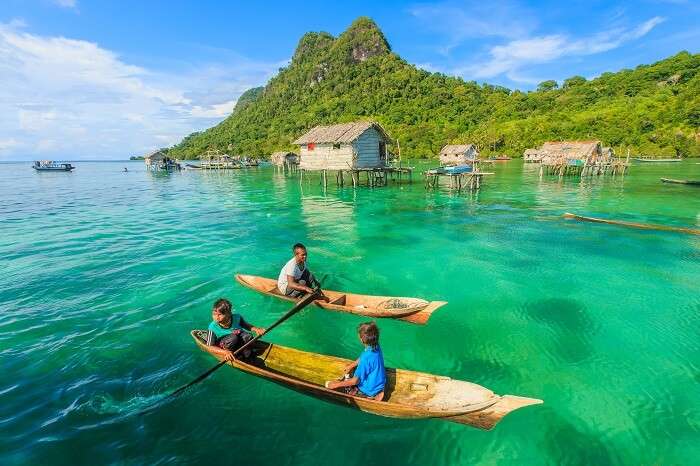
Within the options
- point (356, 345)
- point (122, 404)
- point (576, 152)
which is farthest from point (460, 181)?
point (122, 404)

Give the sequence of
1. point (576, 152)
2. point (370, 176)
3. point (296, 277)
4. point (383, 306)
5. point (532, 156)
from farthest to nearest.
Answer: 1. point (532, 156)
2. point (576, 152)
3. point (370, 176)
4. point (296, 277)
5. point (383, 306)

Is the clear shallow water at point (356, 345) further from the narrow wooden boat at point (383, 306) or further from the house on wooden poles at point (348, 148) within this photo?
the house on wooden poles at point (348, 148)

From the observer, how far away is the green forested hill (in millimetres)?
78250

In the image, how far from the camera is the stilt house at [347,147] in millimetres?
33969

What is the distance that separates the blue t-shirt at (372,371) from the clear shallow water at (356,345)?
67 centimetres

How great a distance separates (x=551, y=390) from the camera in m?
6.58

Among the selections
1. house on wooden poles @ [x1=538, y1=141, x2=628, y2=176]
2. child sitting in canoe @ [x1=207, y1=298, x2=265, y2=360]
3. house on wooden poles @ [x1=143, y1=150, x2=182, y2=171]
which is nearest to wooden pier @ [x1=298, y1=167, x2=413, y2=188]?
house on wooden poles @ [x1=538, y1=141, x2=628, y2=176]

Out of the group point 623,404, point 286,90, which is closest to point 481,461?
point 623,404

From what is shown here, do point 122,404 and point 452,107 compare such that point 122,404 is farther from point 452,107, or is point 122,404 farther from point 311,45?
point 311,45

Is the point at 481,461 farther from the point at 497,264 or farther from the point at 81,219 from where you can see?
the point at 81,219

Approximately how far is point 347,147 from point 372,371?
30135 mm

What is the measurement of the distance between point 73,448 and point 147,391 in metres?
1.36

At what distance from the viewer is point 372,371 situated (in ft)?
18.4

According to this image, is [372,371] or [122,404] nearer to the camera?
[372,371]
